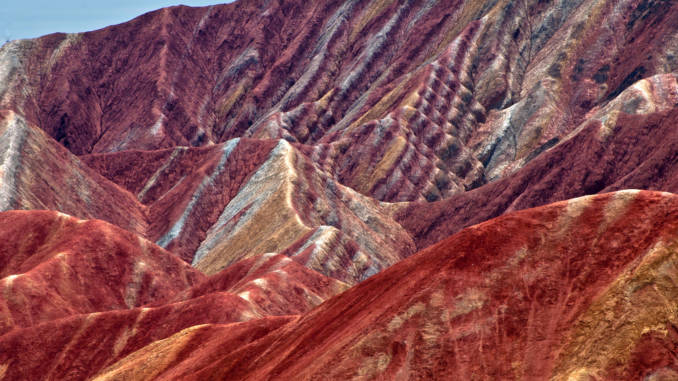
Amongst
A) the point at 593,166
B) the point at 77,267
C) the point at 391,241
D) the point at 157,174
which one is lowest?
the point at 391,241

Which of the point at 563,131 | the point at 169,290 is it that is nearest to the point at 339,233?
the point at 169,290

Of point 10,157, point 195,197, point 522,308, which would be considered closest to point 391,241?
point 195,197

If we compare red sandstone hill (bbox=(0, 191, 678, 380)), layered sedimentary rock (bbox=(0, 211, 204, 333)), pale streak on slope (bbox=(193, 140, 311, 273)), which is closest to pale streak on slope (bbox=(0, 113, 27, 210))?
layered sedimentary rock (bbox=(0, 211, 204, 333))

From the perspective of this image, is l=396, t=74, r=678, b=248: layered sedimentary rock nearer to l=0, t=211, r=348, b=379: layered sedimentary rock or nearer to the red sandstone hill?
l=0, t=211, r=348, b=379: layered sedimentary rock

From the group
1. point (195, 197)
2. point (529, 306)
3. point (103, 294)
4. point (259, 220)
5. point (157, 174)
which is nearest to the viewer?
point (529, 306)

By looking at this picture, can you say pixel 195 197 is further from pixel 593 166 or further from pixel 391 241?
pixel 593 166

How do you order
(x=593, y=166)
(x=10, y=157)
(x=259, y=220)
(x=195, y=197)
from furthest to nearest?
(x=195, y=197) < (x=593, y=166) < (x=259, y=220) < (x=10, y=157)
